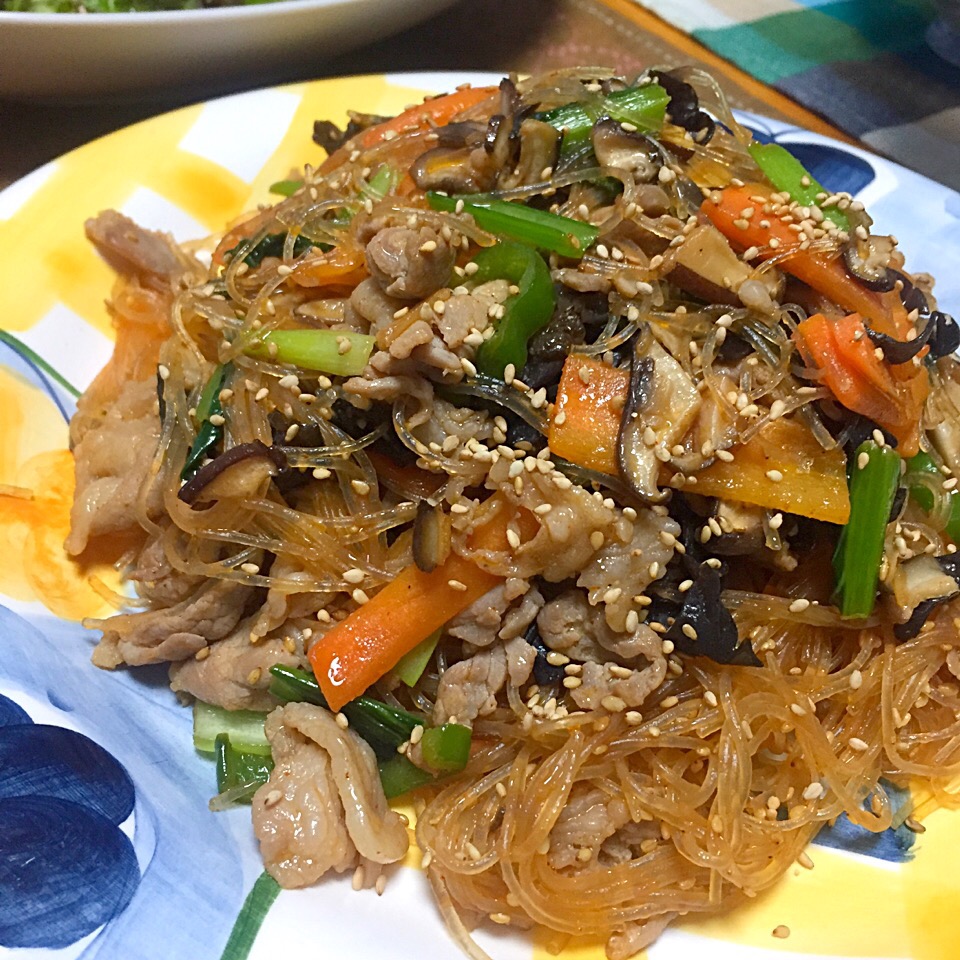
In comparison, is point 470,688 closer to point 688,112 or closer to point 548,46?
point 688,112

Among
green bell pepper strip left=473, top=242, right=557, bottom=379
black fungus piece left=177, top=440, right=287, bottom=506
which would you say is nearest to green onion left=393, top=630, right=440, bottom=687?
black fungus piece left=177, top=440, right=287, bottom=506

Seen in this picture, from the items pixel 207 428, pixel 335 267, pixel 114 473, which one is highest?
pixel 335 267

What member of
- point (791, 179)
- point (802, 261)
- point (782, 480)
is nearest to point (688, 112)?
point (791, 179)

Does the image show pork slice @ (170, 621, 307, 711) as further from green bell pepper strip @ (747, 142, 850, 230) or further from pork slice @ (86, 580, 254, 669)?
green bell pepper strip @ (747, 142, 850, 230)

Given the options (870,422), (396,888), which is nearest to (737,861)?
(396,888)

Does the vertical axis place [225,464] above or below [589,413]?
below

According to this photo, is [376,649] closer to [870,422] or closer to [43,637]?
[43,637]

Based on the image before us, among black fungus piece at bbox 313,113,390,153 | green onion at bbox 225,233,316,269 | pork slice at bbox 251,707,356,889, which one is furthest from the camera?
black fungus piece at bbox 313,113,390,153
